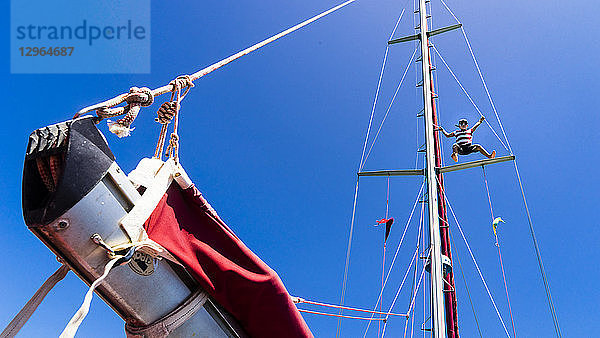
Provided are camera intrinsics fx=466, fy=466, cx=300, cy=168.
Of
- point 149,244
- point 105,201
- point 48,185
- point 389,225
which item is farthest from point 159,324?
point 389,225

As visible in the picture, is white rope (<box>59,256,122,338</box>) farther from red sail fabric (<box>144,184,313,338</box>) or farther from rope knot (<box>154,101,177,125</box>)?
rope knot (<box>154,101,177,125</box>)

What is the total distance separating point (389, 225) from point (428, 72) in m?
4.50

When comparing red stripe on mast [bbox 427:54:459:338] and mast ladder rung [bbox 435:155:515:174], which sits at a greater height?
mast ladder rung [bbox 435:155:515:174]

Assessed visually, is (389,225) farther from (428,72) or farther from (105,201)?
(105,201)

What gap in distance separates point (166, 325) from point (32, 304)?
1.95 ft

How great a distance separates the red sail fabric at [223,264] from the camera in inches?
91.6

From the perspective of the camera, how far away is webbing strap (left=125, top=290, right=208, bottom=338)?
224 cm

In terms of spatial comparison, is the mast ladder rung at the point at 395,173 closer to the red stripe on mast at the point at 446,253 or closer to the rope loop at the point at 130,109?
the red stripe on mast at the point at 446,253

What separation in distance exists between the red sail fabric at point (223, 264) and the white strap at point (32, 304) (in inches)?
18.3

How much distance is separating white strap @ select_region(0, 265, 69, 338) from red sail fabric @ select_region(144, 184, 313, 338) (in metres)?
0.46

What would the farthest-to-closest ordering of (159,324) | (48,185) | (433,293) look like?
(433,293) < (159,324) < (48,185)

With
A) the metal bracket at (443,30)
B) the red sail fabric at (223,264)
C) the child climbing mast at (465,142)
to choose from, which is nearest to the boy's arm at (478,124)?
the child climbing mast at (465,142)

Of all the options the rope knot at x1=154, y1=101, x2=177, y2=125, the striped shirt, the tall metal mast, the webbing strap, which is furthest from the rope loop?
the striped shirt

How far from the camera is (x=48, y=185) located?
6.32 ft
